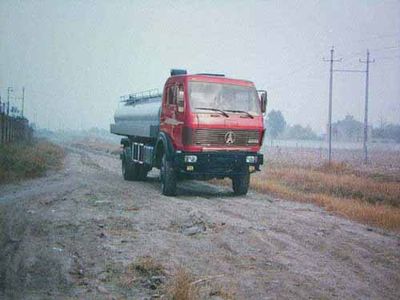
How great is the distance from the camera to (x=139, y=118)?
53.9 ft

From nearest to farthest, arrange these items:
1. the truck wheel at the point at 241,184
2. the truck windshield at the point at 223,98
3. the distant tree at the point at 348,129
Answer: the truck windshield at the point at 223,98, the truck wheel at the point at 241,184, the distant tree at the point at 348,129

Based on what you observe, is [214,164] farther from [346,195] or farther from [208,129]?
[346,195]

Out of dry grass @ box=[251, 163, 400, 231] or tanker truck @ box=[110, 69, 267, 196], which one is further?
tanker truck @ box=[110, 69, 267, 196]

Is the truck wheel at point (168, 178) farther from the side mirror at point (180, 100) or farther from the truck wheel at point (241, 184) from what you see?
the truck wheel at point (241, 184)

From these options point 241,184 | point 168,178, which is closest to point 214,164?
point 168,178

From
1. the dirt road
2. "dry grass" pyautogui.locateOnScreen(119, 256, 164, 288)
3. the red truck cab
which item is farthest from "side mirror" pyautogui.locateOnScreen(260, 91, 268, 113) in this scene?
"dry grass" pyautogui.locateOnScreen(119, 256, 164, 288)

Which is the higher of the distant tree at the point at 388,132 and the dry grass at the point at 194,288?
the distant tree at the point at 388,132

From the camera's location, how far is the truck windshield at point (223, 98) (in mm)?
12555

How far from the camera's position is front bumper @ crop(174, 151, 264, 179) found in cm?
1232

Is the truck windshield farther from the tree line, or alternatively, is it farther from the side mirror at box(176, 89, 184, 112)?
the tree line

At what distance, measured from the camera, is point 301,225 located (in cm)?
935

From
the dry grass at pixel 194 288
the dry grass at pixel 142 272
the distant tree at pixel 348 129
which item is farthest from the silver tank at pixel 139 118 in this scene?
the distant tree at pixel 348 129

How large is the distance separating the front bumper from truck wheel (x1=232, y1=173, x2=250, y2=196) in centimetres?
66

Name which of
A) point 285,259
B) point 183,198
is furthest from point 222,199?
point 285,259
